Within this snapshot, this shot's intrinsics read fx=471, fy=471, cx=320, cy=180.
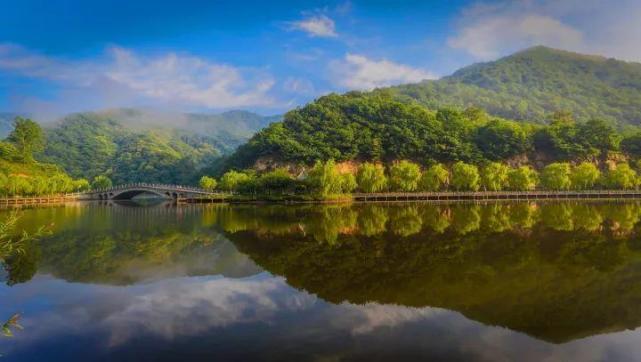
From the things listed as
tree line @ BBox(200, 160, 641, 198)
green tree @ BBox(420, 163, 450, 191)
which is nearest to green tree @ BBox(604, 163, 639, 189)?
tree line @ BBox(200, 160, 641, 198)

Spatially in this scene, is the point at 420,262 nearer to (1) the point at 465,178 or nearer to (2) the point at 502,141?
(1) the point at 465,178

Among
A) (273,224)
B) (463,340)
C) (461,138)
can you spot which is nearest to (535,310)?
(463,340)

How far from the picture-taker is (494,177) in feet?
297

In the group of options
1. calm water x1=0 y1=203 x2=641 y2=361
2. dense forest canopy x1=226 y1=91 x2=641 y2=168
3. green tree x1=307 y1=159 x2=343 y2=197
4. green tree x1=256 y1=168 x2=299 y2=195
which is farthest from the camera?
dense forest canopy x1=226 y1=91 x2=641 y2=168

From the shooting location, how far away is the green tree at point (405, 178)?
87.1 m

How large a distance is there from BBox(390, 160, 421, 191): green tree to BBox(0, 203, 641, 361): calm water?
181ft

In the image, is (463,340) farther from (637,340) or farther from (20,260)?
(20,260)

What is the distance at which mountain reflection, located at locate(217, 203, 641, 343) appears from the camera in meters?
14.8

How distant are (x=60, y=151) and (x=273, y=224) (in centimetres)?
19051

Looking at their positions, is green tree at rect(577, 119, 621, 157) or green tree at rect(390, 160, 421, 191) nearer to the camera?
green tree at rect(390, 160, 421, 191)

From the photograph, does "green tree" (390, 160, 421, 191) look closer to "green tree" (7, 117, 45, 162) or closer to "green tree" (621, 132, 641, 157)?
"green tree" (621, 132, 641, 157)

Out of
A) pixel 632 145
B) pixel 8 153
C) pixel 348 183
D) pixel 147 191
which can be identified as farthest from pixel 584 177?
pixel 8 153

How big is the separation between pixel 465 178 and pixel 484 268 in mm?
73328

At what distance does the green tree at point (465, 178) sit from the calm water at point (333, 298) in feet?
195
